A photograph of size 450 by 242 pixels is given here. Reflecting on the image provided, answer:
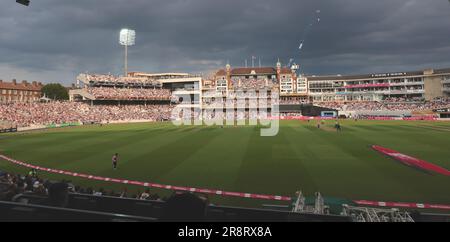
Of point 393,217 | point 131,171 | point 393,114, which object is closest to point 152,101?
point 393,114

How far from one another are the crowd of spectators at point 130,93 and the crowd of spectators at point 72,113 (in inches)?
127

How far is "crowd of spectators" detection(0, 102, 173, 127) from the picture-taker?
245 feet

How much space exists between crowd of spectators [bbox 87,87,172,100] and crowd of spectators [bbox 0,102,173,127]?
3.21m

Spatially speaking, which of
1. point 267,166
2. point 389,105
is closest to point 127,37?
point 389,105

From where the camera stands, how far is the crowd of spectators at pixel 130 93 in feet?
353

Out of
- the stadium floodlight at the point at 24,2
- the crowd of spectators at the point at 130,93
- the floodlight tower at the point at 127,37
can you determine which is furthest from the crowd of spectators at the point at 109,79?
the stadium floodlight at the point at 24,2

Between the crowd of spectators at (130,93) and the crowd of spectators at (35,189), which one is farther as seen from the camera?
the crowd of spectators at (130,93)

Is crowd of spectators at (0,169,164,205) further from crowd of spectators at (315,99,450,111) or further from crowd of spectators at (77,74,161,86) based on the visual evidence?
crowd of spectators at (77,74,161,86)

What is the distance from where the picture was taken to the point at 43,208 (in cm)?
695

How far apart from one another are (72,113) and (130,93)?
96.2 ft

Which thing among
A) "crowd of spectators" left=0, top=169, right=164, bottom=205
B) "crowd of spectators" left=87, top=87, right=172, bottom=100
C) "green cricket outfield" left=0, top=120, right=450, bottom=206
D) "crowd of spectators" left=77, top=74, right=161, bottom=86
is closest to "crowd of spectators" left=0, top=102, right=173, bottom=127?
"crowd of spectators" left=87, top=87, right=172, bottom=100

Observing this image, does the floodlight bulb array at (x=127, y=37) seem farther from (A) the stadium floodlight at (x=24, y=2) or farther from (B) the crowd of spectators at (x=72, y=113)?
(A) the stadium floodlight at (x=24, y=2)

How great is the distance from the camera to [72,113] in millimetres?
89938

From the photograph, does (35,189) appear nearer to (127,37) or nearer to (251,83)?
(127,37)
